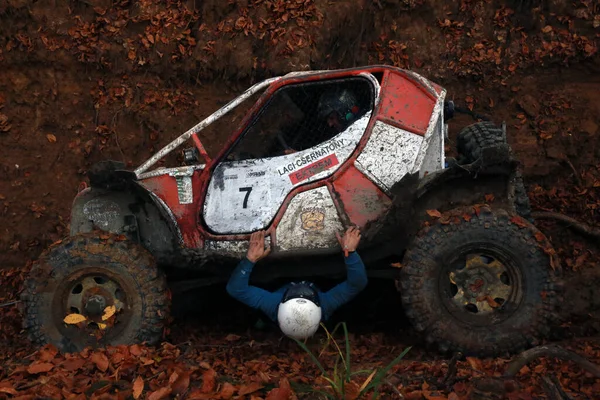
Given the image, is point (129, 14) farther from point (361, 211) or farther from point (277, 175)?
point (361, 211)

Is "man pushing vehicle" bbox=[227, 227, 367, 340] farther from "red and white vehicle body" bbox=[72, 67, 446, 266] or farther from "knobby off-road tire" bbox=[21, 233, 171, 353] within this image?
"knobby off-road tire" bbox=[21, 233, 171, 353]

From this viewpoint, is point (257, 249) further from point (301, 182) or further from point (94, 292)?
point (94, 292)

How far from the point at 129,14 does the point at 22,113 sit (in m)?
1.76

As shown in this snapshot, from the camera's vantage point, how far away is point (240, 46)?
330 inches

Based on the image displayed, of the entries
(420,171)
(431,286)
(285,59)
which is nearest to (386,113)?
(420,171)

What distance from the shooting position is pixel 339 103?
5.71 meters

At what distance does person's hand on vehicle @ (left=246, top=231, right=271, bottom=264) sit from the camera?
17.8ft

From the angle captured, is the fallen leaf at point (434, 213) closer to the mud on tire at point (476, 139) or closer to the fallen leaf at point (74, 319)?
the mud on tire at point (476, 139)

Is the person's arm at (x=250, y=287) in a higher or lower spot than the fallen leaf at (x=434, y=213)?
lower

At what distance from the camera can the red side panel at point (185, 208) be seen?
225 inches

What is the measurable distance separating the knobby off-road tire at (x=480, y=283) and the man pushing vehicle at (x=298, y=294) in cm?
39

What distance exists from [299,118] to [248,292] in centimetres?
149

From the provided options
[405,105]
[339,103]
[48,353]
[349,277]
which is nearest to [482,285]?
[349,277]

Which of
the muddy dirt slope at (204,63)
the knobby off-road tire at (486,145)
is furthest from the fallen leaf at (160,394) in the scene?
the muddy dirt slope at (204,63)
